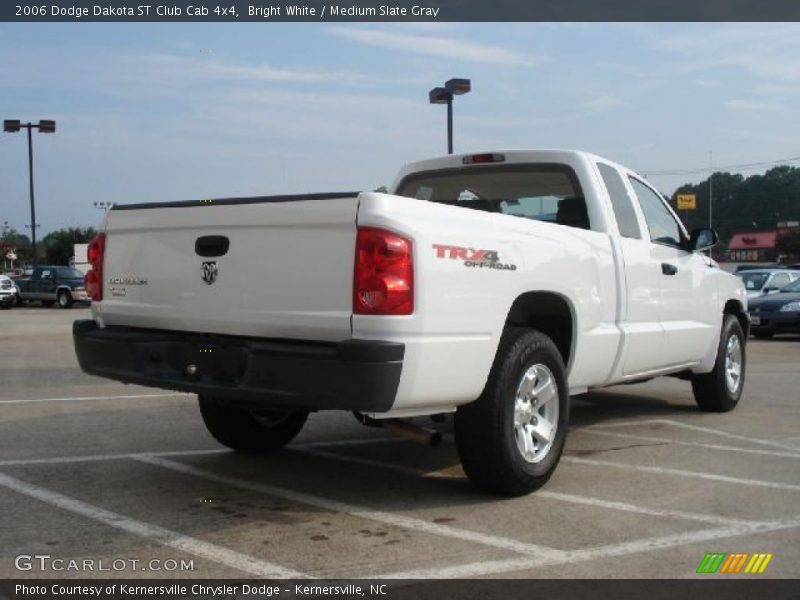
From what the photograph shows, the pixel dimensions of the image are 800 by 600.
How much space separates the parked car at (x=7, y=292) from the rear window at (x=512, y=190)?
100 ft

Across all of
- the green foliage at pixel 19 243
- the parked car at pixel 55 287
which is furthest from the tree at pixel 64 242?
the parked car at pixel 55 287

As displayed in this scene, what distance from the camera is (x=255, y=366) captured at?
4.23 m

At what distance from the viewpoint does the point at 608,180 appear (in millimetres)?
6238


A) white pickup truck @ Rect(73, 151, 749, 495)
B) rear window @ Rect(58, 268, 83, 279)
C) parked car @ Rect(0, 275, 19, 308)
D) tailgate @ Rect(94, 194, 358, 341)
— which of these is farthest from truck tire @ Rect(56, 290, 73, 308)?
tailgate @ Rect(94, 194, 358, 341)

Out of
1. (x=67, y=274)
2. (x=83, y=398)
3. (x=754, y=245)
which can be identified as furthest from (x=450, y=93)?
(x=754, y=245)

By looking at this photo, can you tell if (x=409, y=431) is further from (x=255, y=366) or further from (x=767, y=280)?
(x=767, y=280)

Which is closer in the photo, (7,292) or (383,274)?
(383,274)

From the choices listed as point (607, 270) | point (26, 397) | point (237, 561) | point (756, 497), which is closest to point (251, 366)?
point (237, 561)

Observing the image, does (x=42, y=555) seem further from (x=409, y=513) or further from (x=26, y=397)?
(x=26, y=397)

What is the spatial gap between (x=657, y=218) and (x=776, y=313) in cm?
1147

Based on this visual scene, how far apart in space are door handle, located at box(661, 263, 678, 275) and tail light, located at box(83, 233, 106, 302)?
3.95 metres

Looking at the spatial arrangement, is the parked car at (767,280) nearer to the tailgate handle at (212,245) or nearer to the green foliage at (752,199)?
the tailgate handle at (212,245)

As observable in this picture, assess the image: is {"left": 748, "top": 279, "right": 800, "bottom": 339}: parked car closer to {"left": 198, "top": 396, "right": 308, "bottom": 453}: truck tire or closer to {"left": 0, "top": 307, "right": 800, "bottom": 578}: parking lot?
{"left": 0, "top": 307, "right": 800, "bottom": 578}: parking lot

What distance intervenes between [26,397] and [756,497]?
697 centimetres
